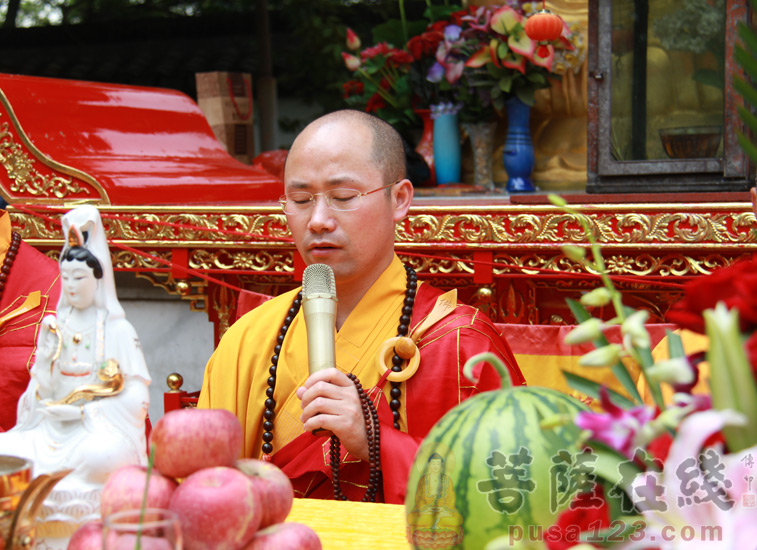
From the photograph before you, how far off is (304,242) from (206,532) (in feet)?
3.49

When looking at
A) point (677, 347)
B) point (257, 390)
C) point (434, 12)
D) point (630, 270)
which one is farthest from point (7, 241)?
point (434, 12)

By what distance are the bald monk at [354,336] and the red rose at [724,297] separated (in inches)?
38.5

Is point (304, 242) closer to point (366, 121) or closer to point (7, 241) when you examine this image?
point (366, 121)

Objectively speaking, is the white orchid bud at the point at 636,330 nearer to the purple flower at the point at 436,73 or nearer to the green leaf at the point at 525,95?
the green leaf at the point at 525,95

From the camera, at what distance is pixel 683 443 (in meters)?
0.60

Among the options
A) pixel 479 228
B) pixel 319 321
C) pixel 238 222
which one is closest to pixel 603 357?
pixel 319 321

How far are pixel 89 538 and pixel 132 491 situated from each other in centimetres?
5

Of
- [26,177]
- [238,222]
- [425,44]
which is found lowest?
[238,222]

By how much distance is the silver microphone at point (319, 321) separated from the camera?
1.39 metres

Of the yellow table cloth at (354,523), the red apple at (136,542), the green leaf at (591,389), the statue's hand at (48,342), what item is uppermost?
the green leaf at (591,389)

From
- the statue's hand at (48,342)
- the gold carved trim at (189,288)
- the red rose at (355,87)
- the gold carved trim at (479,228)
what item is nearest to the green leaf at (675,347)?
the statue's hand at (48,342)

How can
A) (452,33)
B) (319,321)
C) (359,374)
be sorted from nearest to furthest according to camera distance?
(319,321) < (359,374) < (452,33)

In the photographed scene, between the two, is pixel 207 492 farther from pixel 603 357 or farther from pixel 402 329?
A: pixel 402 329

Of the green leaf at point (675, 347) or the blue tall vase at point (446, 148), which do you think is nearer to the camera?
the green leaf at point (675, 347)
